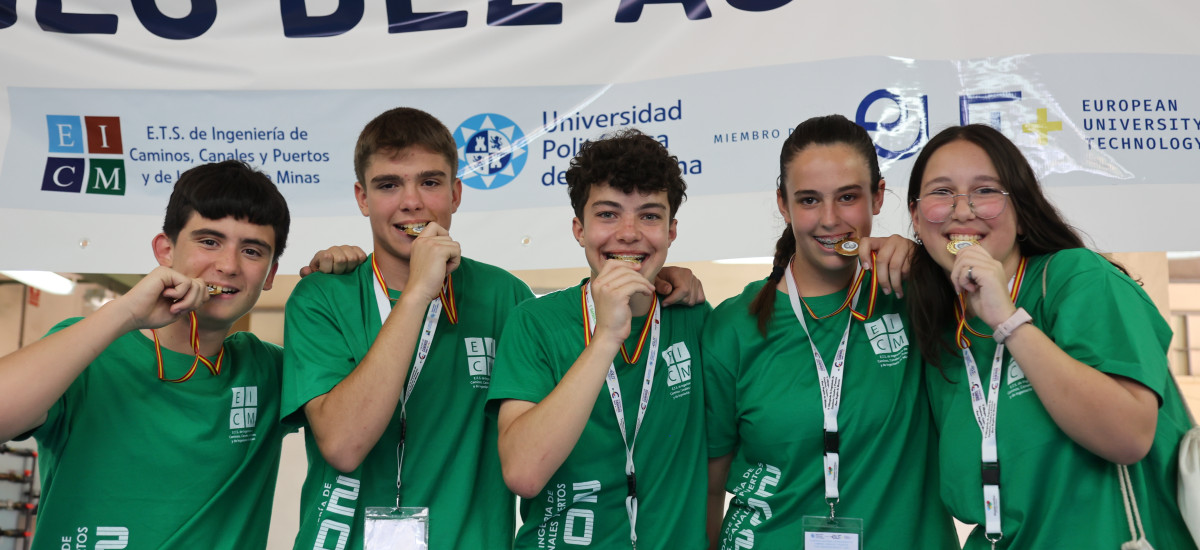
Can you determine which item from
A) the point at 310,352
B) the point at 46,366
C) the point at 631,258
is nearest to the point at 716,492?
the point at 631,258

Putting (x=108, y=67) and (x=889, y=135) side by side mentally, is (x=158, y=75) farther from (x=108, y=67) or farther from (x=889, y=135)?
(x=889, y=135)

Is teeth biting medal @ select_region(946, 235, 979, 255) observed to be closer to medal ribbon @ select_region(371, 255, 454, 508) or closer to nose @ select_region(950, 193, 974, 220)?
nose @ select_region(950, 193, 974, 220)

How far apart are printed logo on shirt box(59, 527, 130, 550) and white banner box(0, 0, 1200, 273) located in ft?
5.37

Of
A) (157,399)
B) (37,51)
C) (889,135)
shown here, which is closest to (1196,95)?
(889,135)

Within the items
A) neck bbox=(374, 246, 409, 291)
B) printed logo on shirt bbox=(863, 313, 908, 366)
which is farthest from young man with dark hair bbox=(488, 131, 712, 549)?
printed logo on shirt bbox=(863, 313, 908, 366)

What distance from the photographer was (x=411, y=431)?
2.89 meters

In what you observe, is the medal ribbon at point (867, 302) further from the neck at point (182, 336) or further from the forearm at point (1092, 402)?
the neck at point (182, 336)

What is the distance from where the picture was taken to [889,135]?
12.9ft

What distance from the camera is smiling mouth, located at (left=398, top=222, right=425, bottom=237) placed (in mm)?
2967

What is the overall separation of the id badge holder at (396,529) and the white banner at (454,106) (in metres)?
1.61

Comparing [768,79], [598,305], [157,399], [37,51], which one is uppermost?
[37,51]

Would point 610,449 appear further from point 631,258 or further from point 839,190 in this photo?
point 839,190

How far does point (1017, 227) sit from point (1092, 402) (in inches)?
24.0

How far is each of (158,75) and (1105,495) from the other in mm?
4082
